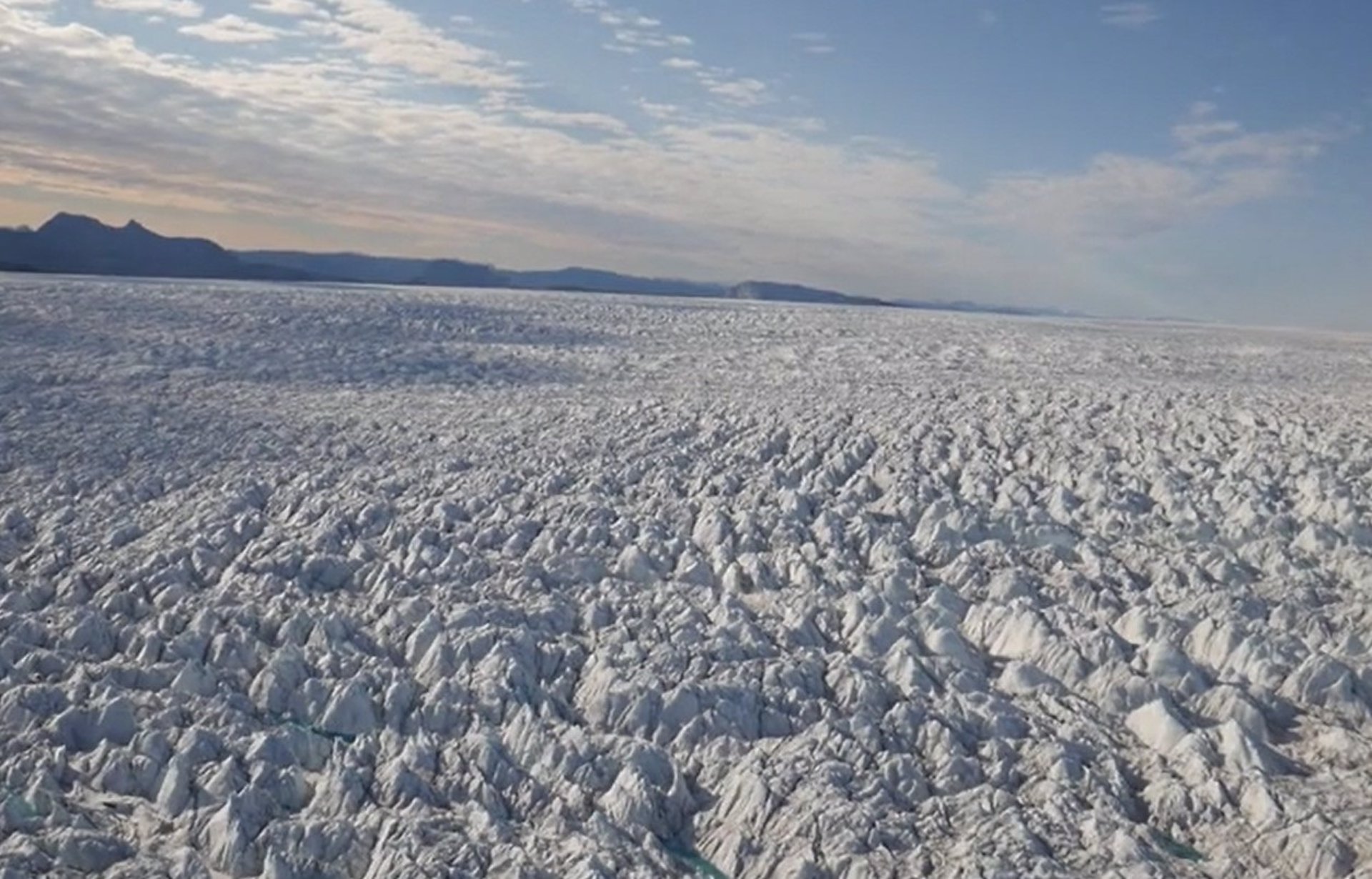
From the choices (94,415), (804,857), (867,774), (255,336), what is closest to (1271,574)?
(867,774)

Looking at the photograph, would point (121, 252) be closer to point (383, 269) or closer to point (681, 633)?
point (383, 269)

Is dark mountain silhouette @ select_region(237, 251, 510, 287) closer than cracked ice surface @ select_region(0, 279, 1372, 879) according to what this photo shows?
No

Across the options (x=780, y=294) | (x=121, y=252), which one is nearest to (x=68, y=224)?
(x=121, y=252)

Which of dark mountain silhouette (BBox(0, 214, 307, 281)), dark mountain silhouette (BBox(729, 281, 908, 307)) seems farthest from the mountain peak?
dark mountain silhouette (BBox(729, 281, 908, 307))

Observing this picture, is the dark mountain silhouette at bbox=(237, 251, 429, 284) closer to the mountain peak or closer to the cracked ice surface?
the mountain peak

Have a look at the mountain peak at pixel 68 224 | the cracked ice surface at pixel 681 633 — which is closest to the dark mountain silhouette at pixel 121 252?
the mountain peak at pixel 68 224

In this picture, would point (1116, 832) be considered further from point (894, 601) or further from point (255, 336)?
point (255, 336)
